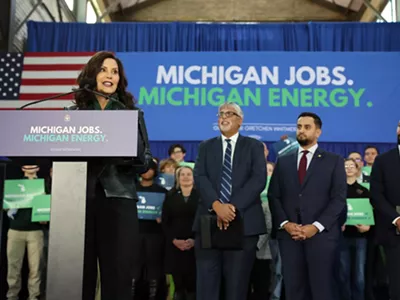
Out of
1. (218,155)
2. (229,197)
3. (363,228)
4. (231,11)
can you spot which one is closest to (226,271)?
(229,197)

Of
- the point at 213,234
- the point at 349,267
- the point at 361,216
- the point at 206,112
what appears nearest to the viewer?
the point at 213,234

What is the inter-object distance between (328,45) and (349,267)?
16.0 ft

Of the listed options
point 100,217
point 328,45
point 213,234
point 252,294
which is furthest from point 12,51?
point 100,217

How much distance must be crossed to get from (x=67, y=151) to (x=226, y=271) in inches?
59.5

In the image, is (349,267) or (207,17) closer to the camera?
(349,267)

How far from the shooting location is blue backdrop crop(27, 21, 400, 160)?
326 inches

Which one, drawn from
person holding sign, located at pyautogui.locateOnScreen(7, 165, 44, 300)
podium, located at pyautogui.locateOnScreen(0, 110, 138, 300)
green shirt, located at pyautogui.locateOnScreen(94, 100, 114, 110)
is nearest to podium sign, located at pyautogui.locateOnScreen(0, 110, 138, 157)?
podium, located at pyautogui.locateOnScreen(0, 110, 138, 300)

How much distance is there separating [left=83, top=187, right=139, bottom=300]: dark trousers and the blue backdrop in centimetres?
686

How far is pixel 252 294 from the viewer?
4207mm

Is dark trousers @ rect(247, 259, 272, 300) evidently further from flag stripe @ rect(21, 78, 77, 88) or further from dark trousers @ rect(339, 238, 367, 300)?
flag stripe @ rect(21, 78, 77, 88)

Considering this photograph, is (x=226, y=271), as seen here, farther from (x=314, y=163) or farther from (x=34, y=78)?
(x=34, y=78)

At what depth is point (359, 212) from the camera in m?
4.07

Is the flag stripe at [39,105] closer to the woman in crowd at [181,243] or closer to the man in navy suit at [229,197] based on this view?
the woman in crowd at [181,243]

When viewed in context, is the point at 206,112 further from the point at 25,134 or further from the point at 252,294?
the point at 25,134
